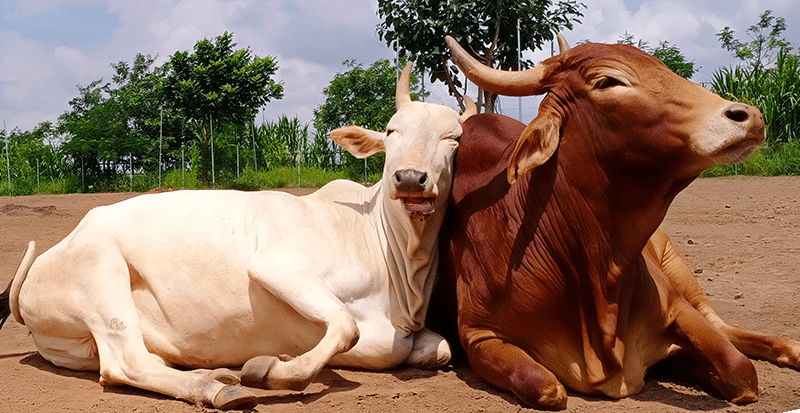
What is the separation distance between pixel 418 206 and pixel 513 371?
91 cm

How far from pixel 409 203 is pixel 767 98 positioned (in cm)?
1485

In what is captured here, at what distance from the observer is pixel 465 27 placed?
37.0 ft

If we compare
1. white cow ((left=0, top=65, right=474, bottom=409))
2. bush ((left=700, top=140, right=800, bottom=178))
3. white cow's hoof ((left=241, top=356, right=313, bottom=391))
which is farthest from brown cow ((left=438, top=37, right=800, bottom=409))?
bush ((left=700, top=140, right=800, bottom=178))

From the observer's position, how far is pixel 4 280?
7.12 metres

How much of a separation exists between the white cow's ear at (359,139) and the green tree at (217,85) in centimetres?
1609

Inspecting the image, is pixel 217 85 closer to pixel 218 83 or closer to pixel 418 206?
pixel 218 83

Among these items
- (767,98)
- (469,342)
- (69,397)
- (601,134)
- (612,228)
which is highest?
(767,98)

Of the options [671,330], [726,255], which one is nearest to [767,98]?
[726,255]

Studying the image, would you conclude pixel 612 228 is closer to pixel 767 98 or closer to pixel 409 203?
pixel 409 203

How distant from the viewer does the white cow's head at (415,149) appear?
11.5 ft

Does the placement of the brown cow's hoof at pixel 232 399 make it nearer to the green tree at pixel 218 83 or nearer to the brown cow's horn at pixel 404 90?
the brown cow's horn at pixel 404 90

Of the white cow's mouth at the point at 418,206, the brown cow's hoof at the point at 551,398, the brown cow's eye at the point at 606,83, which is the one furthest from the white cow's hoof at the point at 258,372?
the brown cow's eye at the point at 606,83

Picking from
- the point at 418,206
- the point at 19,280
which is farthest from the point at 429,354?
the point at 19,280

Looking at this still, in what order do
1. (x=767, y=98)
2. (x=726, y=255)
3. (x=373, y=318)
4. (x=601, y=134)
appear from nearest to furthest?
1. (x=601, y=134)
2. (x=373, y=318)
3. (x=726, y=255)
4. (x=767, y=98)
